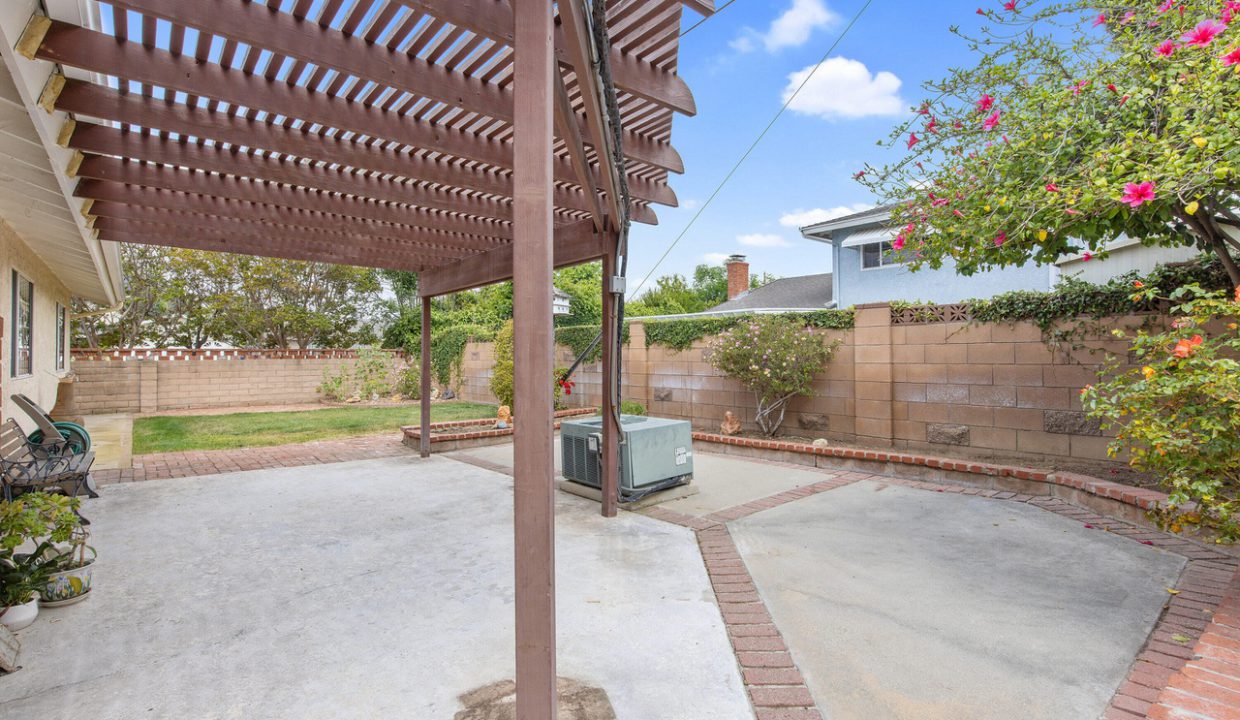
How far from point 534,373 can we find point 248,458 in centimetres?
678

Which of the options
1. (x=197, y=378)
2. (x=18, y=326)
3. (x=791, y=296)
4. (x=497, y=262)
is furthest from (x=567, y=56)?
(x=791, y=296)

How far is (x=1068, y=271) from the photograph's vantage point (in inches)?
328

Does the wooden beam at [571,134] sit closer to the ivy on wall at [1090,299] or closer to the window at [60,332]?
the ivy on wall at [1090,299]

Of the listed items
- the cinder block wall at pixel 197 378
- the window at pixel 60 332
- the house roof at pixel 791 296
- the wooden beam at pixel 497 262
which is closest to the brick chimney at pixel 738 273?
the house roof at pixel 791 296

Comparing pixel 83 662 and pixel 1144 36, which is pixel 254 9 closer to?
pixel 83 662

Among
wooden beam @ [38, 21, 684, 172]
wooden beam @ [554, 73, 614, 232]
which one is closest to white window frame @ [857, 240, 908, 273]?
wooden beam @ [38, 21, 684, 172]

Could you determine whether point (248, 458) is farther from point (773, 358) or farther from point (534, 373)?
point (534, 373)

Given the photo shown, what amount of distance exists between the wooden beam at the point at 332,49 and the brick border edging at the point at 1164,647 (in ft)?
8.94

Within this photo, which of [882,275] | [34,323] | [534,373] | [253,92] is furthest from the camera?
[882,275]

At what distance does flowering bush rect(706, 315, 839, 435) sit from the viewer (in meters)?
6.71

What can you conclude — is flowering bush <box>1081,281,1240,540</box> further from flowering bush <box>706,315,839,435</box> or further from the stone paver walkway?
the stone paver walkway

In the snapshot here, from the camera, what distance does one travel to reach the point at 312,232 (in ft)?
16.5

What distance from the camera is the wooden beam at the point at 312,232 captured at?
169 inches

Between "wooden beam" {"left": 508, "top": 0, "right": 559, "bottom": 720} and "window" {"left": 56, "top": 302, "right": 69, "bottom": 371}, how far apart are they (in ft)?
35.8
